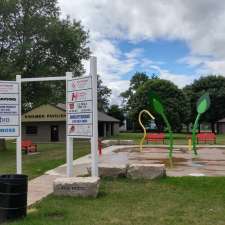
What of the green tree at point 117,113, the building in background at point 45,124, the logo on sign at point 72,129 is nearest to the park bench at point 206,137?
the building in background at point 45,124

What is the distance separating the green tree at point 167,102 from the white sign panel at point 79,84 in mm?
45308

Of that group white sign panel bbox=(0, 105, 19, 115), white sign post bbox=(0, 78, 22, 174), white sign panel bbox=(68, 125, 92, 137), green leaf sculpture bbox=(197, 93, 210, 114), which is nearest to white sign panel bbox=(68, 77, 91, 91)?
white sign panel bbox=(68, 125, 92, 137)

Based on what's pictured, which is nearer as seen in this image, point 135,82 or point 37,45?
point 37,45

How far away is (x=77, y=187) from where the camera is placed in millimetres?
9562

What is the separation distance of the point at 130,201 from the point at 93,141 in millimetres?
2311

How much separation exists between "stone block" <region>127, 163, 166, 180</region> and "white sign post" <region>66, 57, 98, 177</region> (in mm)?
1443

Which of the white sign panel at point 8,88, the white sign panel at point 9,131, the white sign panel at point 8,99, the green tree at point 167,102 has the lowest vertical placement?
the white sign panel at point 9,131

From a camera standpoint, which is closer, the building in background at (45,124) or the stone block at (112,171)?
the stone block at (112,171)

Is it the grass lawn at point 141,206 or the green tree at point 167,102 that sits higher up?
the green tree at point 167,102

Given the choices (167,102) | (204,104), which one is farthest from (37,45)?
(167,102)

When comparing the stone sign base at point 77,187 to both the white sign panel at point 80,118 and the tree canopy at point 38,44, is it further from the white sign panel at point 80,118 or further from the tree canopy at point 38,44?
the tree canopy at point 38,44

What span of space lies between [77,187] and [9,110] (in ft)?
9.13

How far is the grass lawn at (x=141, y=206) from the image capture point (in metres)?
7.41

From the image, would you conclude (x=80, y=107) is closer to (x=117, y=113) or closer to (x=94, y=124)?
(x=94, y=124)
